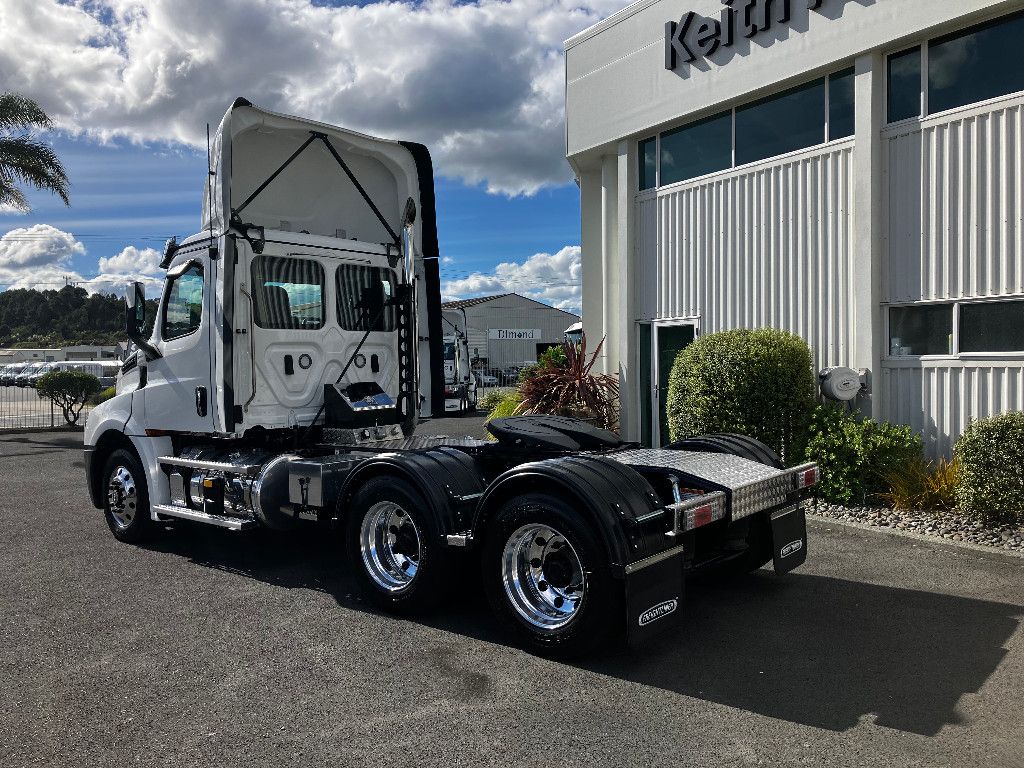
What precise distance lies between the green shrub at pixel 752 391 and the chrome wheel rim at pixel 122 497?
5.98 metres

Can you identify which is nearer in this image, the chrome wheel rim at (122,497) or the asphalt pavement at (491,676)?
the asphalt pavement at (491,676)

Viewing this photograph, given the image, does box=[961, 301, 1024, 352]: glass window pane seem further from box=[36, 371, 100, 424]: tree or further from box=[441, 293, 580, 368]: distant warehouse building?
box=[441, 293, 580, 368]: distant warehouse building

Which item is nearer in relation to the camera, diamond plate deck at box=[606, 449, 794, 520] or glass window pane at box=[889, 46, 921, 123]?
diamond plate deck at box=[606, 449, 794, 520]

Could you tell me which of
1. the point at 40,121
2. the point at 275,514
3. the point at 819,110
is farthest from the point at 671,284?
the point at 40,121

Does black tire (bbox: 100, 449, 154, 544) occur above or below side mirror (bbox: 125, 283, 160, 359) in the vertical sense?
below

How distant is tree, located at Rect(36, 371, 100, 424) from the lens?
2220cm

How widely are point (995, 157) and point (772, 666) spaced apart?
658 cm

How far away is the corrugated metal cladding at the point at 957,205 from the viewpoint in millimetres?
8391

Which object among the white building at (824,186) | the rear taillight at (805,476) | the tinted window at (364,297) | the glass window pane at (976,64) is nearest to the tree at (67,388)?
the white building at (824,186)

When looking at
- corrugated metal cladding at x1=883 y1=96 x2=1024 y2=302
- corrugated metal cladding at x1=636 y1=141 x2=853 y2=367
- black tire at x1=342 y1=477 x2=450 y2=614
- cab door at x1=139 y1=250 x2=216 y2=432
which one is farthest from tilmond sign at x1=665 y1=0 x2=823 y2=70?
black tire at x1=342 y1=477 x2=450 y2=614

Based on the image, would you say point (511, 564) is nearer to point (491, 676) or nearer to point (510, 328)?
point (491, 676)

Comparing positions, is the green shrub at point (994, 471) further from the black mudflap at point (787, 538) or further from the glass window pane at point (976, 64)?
the glass window pane at point (976, 64)

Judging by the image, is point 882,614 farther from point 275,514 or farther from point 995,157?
point 995,157

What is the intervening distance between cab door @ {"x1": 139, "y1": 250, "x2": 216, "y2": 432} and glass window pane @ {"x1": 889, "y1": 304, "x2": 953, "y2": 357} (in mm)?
7393
